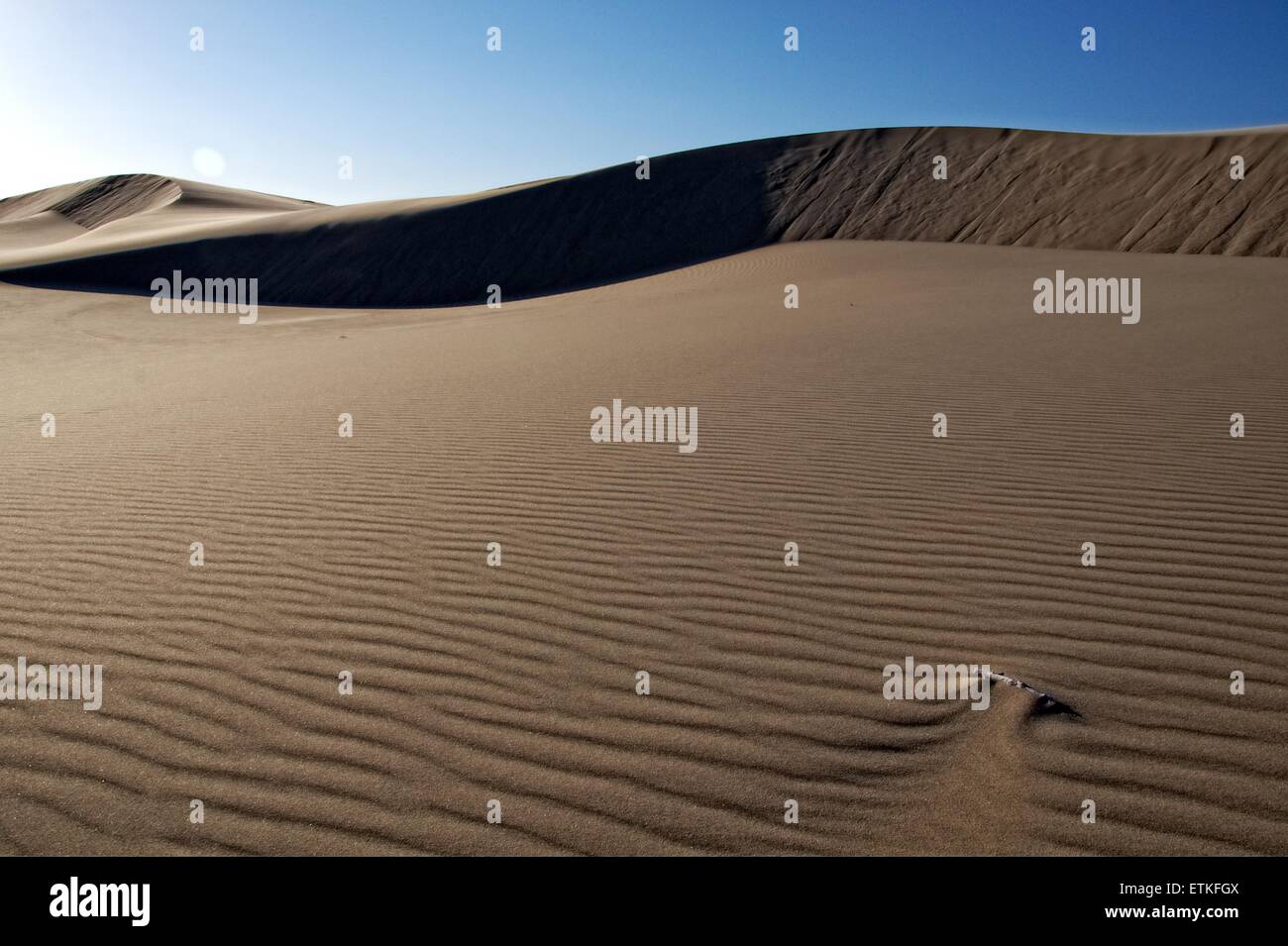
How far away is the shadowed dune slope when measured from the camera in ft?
83.2

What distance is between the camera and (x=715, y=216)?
3416 centimetres

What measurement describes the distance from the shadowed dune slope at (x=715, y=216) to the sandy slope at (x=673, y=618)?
19856 mm

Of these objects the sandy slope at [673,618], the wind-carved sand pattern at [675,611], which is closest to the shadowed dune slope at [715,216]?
the wind-carved sand pattern at [675,611]

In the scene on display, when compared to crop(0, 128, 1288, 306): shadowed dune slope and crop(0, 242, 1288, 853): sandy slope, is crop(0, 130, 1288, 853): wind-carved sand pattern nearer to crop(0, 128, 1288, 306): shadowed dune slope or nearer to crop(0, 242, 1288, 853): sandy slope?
crop(0, 242, 1288, 853): sandy slope

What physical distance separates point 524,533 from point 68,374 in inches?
540

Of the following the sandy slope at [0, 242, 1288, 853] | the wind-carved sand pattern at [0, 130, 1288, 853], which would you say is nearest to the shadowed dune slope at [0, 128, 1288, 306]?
the wind-carved sand pattern at [0, 130, 1288, 853]

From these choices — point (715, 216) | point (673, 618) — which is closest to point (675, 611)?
point (673, 618)

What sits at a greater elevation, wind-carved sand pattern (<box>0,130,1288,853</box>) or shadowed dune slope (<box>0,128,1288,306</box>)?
shadowed dune slope (<box>0,128,1288,306</box>)

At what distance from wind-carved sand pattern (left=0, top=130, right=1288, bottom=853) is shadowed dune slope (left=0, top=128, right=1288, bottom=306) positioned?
19.0m

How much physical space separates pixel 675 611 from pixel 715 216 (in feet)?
106

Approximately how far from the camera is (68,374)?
48.5ft
